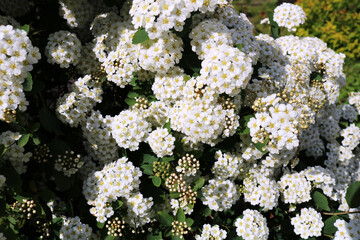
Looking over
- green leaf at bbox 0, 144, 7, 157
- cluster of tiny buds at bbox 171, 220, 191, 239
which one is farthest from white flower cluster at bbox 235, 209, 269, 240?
green leaf at bbox 0, 144, 7, 157

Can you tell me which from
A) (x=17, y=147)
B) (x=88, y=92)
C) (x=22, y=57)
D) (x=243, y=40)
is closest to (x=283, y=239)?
(x=243, y=40)

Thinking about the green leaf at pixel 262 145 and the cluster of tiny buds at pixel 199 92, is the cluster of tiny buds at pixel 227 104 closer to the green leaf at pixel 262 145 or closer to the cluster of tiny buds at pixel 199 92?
the cluster of tiny buds at pixel 199 92

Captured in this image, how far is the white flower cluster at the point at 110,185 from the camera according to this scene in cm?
263

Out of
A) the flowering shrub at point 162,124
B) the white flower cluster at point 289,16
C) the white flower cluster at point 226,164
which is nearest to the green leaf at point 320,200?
the flowering shrub at point 162,124

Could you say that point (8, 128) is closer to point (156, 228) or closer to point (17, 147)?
point (17, 147)

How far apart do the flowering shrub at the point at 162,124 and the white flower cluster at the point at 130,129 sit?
0.01 m

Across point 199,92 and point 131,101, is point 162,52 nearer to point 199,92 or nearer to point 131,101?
point 199,92

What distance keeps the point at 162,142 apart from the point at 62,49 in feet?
4.25

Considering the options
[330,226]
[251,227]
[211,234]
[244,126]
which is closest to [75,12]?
[244,126]

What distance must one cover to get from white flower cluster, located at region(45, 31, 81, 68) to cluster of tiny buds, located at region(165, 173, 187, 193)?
1430mm

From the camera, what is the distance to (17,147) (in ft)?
8.57

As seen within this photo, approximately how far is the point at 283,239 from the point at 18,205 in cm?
265

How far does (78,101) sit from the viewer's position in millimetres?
2842

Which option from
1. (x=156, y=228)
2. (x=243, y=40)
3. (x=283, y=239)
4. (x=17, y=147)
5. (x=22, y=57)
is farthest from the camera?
(x=283, y=239)
